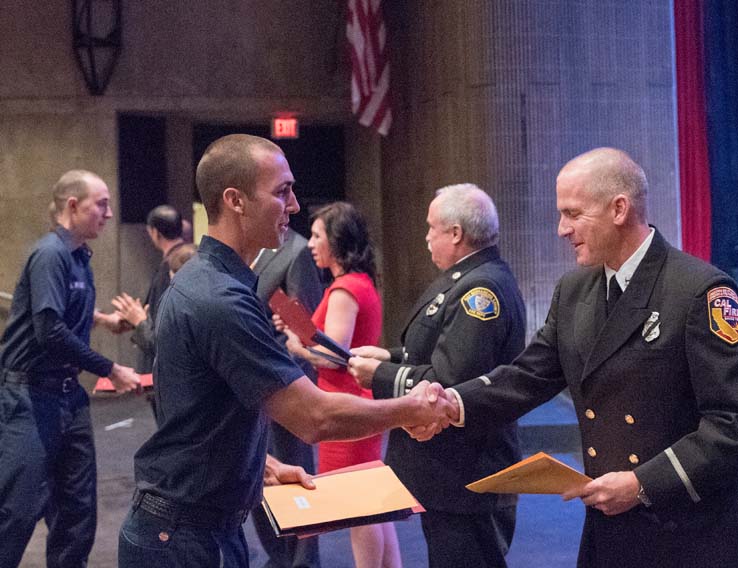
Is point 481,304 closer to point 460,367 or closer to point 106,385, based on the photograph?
point 460,367

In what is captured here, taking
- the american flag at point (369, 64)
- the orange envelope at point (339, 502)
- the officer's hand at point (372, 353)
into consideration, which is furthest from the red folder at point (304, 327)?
the american flag at point (369, 64)

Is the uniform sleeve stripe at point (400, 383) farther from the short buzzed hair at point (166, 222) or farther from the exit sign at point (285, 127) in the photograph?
the exit sign at point (285, 127)

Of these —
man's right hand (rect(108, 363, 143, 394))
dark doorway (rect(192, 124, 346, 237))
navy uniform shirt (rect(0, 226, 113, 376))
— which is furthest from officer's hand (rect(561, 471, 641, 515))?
dark doorway (rect(192, 124, 346, 237))

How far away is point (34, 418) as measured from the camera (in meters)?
3.92

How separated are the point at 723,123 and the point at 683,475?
4090mm

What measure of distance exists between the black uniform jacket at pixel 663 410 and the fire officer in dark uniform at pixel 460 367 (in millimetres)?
633

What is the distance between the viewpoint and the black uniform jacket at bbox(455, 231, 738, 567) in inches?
88.6

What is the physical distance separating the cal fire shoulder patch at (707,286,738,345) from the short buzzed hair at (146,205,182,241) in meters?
3.65

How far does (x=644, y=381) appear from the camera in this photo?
2369mm

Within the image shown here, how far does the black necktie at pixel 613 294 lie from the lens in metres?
2.52

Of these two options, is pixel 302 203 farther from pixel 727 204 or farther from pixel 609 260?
pixel 609 260

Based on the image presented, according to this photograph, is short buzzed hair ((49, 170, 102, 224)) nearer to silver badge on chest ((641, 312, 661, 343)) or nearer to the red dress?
the red dress

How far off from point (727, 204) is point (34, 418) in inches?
159

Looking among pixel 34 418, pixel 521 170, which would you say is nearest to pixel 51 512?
pixel 34 418
